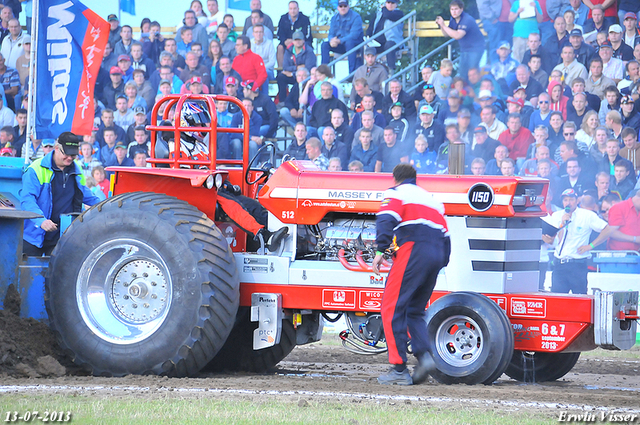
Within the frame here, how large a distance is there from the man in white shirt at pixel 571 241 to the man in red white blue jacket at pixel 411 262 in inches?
217

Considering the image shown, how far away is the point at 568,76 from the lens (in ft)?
43.7

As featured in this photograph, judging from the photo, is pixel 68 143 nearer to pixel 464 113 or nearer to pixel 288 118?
pixel 288 118

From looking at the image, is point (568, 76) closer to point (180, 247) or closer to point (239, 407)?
point (180, 247)

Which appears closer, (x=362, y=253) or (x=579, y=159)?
(x=362, y=253)

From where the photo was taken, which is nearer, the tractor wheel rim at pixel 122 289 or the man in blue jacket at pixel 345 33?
the tractor wheel rim at pixel 122 289

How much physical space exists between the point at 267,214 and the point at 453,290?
1.67 m

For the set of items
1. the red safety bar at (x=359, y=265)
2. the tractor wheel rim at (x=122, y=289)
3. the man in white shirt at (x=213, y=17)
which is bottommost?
the tractor wheel rim at (x=122, y=289)

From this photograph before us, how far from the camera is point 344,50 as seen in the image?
50.1ft

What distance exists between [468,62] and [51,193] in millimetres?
8240

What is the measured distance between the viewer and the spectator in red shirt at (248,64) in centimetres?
1501

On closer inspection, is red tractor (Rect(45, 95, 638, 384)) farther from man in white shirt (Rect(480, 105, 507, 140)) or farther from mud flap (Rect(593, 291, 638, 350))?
man in white shirt (Rect(480, 105, 507, 140))

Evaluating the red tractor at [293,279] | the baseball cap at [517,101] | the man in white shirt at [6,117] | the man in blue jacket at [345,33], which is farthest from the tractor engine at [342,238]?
the man in white shirt at [6,117]

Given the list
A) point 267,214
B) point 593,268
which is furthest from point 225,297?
point 593,268

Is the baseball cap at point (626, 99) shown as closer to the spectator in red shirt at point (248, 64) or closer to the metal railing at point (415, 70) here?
the metal railing at point (415, 70)
